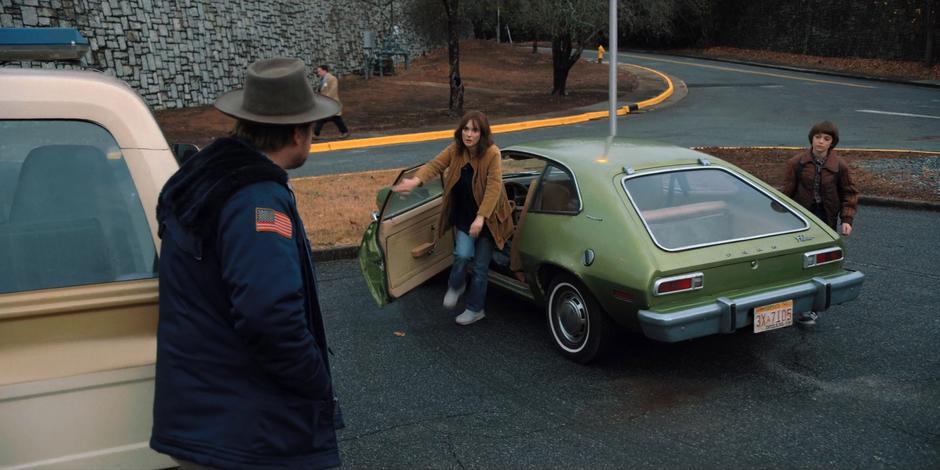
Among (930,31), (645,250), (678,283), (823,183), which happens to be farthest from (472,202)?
(930,31)

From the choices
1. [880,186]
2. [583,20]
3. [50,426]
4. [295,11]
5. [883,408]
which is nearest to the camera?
[50,426]

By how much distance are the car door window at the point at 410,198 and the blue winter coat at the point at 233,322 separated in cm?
367

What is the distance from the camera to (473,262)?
20.0 ft

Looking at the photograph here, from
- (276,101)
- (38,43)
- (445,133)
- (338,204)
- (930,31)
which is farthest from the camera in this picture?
(930,31)

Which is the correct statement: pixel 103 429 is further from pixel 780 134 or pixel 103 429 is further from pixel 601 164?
pixel 780 134

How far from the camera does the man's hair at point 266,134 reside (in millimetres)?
2350

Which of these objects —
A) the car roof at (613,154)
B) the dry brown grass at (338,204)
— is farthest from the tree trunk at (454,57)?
the car roof at (613,154)

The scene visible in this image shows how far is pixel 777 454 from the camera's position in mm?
4078

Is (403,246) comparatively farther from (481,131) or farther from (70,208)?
(70,208)

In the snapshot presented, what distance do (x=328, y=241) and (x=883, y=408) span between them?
17.4ft

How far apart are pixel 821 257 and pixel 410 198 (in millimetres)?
3002

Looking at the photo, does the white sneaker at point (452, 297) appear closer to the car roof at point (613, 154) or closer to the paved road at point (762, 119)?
the car roof at point (613, 154)

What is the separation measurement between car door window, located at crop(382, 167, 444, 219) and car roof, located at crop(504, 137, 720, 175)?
31.1 inches

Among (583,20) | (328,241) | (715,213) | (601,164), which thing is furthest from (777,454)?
(583,20)
